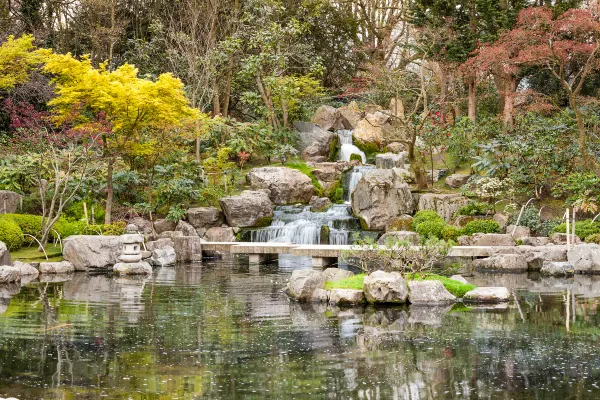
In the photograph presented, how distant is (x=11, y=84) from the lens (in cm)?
2395

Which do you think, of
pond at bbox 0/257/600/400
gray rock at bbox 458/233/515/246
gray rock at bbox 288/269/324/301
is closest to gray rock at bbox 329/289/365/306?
pond at bbox 0/257/600/400

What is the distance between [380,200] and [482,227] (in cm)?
354

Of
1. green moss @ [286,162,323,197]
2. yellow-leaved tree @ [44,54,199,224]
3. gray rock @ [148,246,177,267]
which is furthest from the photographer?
green moss @ [286,162,323,197]

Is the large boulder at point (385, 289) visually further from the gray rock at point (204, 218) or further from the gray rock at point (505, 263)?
the gray rock at point (204, 218)

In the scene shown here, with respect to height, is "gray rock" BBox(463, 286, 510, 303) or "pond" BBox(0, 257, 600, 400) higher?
"gray rock" BBox(463, 286, 510, 303)

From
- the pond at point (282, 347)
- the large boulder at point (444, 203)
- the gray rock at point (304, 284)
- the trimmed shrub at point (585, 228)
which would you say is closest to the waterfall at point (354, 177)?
the large boulder at point (444, 203)

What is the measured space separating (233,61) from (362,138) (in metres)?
6.55

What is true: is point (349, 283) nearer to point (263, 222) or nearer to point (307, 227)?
point (307, 227)

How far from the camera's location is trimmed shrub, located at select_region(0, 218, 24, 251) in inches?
730

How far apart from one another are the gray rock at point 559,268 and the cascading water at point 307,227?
665 centimetres

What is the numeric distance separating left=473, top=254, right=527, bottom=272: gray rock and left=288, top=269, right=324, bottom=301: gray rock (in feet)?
→ 20.3

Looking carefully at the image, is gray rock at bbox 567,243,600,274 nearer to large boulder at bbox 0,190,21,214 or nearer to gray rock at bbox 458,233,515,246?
gray rock at bbox 458,233,515,246

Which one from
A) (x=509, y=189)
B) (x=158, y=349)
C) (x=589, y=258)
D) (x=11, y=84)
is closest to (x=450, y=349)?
(x=158, y=349)

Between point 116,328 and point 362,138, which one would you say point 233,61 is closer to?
point 362,138
